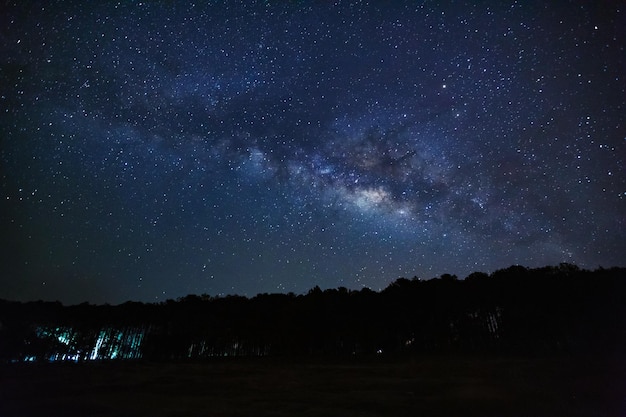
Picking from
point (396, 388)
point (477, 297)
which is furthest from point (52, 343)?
point (477, 297)

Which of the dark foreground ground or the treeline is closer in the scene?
the dark foreground ground

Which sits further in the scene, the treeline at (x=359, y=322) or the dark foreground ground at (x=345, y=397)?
the treeline at (x=359, y=322)

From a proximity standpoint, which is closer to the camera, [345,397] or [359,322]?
[345,397]

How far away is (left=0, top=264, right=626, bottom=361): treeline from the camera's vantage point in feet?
76.1

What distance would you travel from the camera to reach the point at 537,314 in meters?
23.5

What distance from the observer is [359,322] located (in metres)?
27.8

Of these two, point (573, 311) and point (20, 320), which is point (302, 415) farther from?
point (20, 320)

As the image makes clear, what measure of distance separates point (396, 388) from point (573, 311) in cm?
1917

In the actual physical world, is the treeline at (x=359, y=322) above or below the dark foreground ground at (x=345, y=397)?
above

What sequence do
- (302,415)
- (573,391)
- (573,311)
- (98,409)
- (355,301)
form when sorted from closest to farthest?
(302,415) < (98,409) < (573,391) < (573,311) < (355,301)

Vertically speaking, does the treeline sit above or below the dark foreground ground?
above

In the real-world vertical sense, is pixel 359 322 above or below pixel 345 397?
above

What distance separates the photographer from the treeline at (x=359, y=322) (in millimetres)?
23203

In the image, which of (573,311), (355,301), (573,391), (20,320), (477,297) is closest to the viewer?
(573,391)
